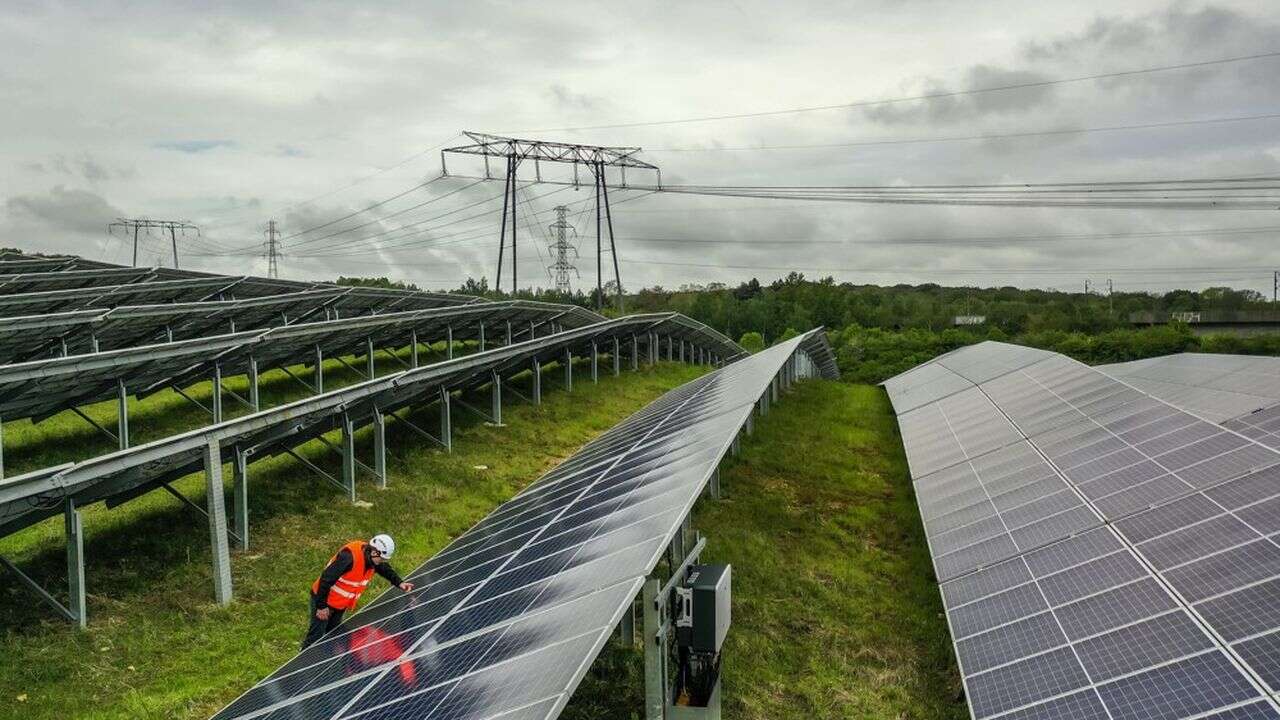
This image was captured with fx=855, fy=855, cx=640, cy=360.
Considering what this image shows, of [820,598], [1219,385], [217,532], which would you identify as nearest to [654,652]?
[820,598]

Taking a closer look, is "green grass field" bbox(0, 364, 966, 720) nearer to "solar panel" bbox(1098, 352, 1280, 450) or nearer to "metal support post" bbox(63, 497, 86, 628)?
"metal support post" bbox(63, 497, 86, 628)

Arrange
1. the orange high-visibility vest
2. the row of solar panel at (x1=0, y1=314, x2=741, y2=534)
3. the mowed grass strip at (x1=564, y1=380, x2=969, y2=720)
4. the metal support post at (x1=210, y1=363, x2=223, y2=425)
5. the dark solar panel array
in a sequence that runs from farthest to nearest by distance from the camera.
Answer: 1. the metal support post at (x1=210, y1=363, x2=223, y2=425)
2. the row of solar panel at (x1=0, y1=314, x2=741, y2=534)
3. the mowed grass strip at (x1=564, y1=380, x2=969, y2=720)
4. the orange high-visibility vest
5. the dark solar panel array

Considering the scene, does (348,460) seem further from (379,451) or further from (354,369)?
(354,369)

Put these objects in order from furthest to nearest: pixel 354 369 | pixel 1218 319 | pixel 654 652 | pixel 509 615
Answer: pixel 1218 319, pixel 354 369, pixel 509 615, pixel 654 652

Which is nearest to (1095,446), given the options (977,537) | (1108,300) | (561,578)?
(977,537)

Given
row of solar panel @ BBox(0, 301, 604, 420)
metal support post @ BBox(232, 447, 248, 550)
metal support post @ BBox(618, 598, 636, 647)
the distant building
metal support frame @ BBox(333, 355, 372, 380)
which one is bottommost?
the distant building

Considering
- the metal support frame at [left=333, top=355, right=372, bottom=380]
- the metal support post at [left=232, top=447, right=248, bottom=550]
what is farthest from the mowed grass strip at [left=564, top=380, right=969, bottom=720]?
the metal support frame at [left=333, top=355, right=372, bottom=380]
